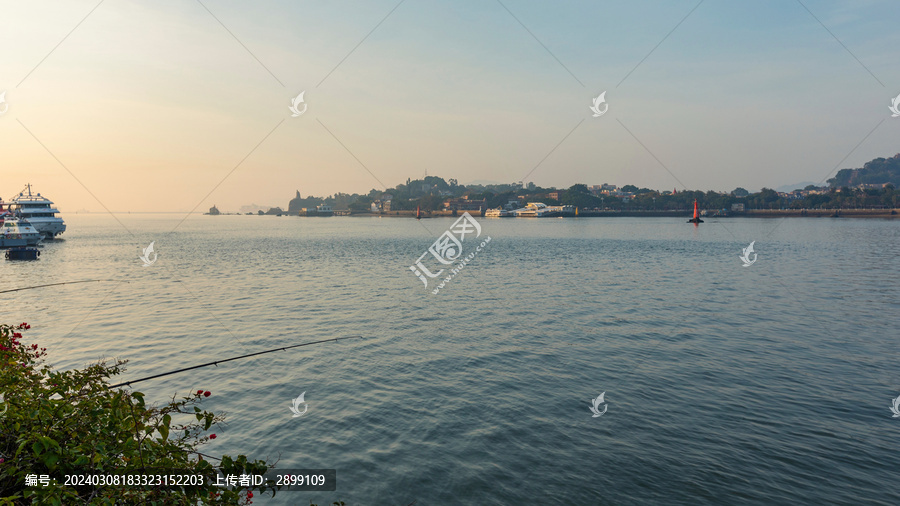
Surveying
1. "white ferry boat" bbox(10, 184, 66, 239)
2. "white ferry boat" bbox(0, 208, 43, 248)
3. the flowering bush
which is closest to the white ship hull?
"white ferry boat" bbox(10, 184, 66, 239)

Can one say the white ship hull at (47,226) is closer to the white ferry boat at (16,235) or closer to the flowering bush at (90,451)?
the white ferry boat at (16,235)

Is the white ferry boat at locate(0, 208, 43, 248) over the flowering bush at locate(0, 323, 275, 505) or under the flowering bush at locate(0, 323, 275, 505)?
over

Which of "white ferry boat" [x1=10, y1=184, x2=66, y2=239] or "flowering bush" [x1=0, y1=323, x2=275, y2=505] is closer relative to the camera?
"flowering bush" [x1=0, y1=323, x2=275, y2=505]

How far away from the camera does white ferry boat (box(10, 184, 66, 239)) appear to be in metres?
82.3

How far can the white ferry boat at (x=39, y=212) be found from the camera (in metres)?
82.3

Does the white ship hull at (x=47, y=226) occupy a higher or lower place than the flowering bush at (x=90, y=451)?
higher

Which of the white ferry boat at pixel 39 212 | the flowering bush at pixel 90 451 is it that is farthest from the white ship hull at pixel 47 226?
the flowering bush at pixel 90 451

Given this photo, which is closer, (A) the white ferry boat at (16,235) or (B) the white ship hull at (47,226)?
(A) the white ferry boat at (16,235)

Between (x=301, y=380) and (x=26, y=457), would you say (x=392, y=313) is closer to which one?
(x=301, y=380)

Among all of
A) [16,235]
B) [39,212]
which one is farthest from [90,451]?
[39,212]

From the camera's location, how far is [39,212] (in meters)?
87.2

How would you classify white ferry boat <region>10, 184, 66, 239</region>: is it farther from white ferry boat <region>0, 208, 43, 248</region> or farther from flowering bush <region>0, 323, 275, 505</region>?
flowering bush <region>0, 323, 275, 505</region>

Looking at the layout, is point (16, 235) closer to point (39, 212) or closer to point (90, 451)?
point (39, 212)

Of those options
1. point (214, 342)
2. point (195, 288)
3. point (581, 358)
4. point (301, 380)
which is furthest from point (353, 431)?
point (195, 288)
